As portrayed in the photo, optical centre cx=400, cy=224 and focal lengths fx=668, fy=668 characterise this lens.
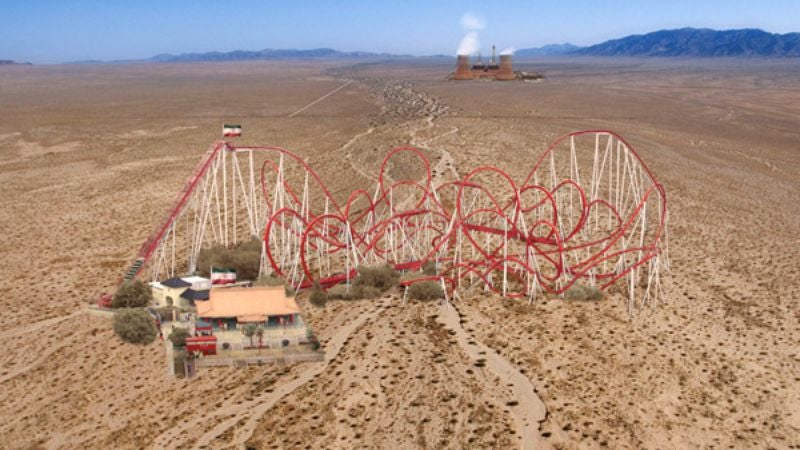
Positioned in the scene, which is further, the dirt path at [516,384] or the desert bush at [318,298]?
the desert bush at [318,298]

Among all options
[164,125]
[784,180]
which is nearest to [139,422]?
[784,180]

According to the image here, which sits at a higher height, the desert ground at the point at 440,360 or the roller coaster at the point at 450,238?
the roller coaster at the point at 450,238

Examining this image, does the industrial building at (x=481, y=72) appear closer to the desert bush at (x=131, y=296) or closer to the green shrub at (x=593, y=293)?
the green shrub at (x=593, y=293)

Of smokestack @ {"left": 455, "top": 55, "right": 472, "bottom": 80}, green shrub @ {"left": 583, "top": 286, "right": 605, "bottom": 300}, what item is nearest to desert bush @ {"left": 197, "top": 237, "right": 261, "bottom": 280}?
green shrub @ {"left": 583, "top": 286, "right": 605, "bottom": 300}

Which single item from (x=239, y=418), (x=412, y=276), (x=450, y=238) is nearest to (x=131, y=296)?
(x=239, y=418)

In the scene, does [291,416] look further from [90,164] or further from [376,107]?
[376,107]

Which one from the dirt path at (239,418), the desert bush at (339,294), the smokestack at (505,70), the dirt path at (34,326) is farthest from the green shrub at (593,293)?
the smokestack at (505,70)
